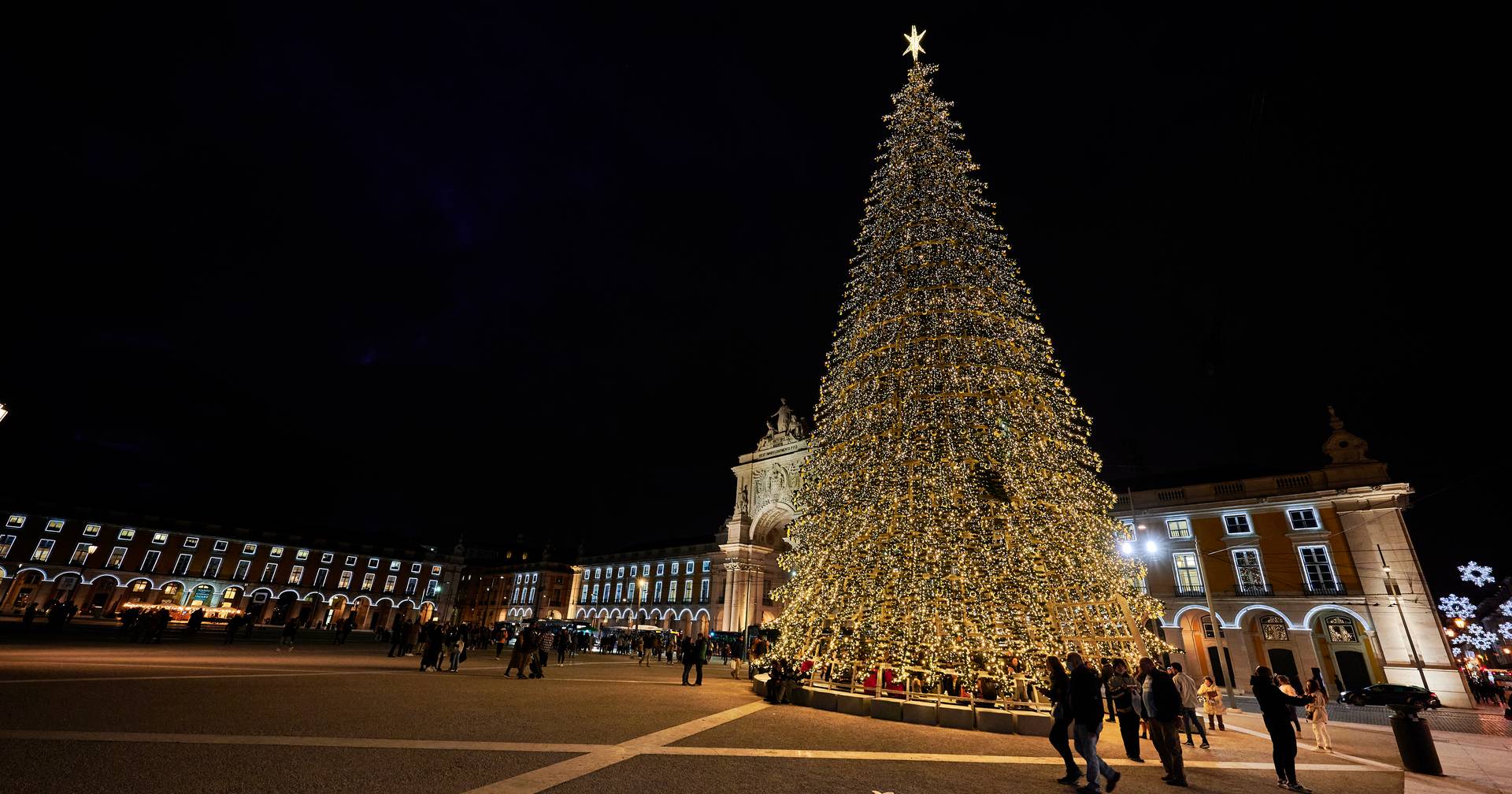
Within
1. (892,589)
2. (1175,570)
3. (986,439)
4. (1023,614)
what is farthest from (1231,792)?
(1175,570)

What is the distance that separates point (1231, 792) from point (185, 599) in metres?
82.1

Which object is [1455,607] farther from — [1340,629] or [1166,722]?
[1166,722]

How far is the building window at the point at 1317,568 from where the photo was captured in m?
25.7

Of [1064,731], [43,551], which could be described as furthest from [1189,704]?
[43,551]

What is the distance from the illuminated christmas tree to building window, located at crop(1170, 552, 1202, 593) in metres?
17.1

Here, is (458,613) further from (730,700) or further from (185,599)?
(730,700)

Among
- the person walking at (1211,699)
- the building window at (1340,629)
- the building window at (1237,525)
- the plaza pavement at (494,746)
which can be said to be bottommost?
the plaza pavement at (494,746)

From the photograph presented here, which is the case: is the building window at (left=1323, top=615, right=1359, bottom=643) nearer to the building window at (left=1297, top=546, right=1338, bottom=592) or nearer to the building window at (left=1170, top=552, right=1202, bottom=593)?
the building window at (left=1297, top=546, right=1338, bottom=592)

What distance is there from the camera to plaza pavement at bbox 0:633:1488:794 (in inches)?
221

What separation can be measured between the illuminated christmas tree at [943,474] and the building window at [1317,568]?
1797 cm

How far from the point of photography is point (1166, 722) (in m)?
7.48

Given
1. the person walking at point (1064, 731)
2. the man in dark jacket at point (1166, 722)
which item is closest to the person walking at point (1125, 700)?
the man in dark jacket at point (1166, 722)

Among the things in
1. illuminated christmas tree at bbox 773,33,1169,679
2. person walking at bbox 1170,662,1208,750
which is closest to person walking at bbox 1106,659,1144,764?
person walking at bbox 1170,662,1208,750

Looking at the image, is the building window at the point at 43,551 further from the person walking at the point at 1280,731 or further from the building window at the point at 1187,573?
the building window at the point at 1187,573
